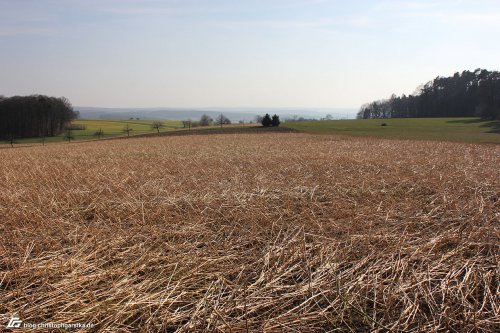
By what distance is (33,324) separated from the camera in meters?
2.91

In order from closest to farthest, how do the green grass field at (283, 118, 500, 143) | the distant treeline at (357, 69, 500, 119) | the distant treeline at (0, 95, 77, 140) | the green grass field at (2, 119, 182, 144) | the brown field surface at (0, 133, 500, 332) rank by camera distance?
the brown field surface at (0, 133, 500, 332)
the green grass field at (283, 118, 500, 143)
the green grass field at (2, 119, 182, 144)
the distant treeline at (0, 95, 77, 140)
the distant treeline at (357, 69, 500, 119)

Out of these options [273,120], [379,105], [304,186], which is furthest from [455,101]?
[304,186]

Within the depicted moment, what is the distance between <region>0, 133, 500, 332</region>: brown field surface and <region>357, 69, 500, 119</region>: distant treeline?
364 ft

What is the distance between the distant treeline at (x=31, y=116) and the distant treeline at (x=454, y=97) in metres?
117

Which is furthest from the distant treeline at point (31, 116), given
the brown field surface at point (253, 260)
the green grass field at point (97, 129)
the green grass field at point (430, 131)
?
the brown field surface at point (253, 260)

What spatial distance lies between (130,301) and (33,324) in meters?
0.83

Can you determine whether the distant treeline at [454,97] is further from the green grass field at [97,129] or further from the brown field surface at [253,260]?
the brown field surface at [253,260]

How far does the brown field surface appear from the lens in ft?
10.1

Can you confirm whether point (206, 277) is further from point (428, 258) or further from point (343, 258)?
point (428, 258)

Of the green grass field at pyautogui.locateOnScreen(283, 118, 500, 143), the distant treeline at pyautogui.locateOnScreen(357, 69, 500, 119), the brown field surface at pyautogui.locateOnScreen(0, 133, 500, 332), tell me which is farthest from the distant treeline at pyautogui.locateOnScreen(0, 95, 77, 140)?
the distant treeline at pyautogui.locateOnScreen(357, 69, 500, 119)

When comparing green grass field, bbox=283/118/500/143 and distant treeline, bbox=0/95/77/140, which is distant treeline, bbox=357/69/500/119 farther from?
distant treeline, bbox=0/95/77/140

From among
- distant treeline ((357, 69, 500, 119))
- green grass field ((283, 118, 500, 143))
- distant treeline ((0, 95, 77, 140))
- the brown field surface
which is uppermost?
distant treeline ((357, 69, 500, 119))

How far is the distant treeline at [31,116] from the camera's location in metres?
74.1

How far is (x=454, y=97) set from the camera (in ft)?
390
